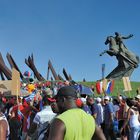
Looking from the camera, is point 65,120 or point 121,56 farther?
point 121,56

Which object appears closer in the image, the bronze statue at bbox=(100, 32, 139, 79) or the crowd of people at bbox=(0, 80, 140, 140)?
the crowd of people at bbox=(0, 80, 140, 140)

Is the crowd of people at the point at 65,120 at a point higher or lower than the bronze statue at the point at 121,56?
lower

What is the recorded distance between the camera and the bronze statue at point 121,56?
45969 millimetres

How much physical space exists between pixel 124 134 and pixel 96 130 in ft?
27.7

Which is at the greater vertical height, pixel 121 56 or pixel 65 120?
pixel 121 56

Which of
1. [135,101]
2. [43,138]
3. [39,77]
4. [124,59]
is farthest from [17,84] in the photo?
[39,77]

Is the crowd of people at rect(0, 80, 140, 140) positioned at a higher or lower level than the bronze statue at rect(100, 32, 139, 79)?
lower

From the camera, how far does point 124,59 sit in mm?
46219

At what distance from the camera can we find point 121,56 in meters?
46.2

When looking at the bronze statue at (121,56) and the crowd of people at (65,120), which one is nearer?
the crowd of people at (65,120)

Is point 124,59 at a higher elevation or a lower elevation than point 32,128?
higher

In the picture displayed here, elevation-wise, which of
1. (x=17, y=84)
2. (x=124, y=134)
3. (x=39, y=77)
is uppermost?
(x=39, y=77)

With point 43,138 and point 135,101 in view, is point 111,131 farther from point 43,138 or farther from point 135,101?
point 43,138

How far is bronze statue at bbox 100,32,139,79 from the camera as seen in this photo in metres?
46.0
